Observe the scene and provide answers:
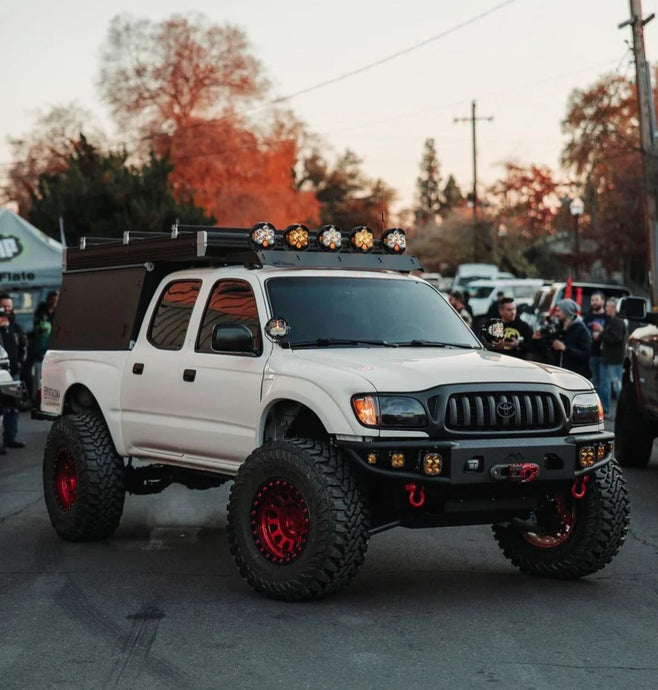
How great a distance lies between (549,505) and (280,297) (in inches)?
81.0

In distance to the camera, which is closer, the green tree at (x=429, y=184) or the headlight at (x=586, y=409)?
the headlight at (x=586, y=409)

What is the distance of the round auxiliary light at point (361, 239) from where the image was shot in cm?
916

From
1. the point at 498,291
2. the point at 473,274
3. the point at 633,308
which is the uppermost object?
the point at 473,274

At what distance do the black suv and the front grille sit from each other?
571 cm

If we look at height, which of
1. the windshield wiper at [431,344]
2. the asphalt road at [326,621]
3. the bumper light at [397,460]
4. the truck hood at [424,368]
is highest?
the windshield wiper at [431,344]

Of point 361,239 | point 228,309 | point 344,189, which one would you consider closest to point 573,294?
point 361,239

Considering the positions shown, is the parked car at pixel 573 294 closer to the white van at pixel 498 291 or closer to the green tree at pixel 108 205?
the green tree at pixel 108 205

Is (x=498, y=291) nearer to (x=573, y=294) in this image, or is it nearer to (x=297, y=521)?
(x=573, y=294)

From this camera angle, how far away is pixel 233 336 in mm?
8094

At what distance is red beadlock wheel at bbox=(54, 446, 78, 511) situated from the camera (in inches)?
388

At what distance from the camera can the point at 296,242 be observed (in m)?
8.79

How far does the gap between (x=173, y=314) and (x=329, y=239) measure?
1236mm

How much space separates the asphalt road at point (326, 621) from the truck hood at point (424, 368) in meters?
1.21

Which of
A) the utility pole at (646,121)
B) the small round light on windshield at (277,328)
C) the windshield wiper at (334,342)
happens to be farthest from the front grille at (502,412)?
the utility pole at (646,121)
